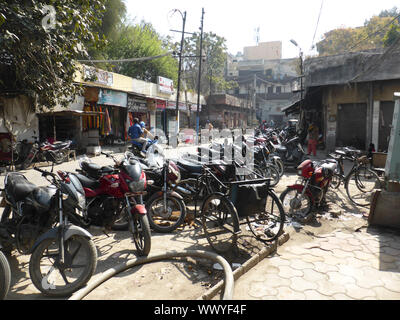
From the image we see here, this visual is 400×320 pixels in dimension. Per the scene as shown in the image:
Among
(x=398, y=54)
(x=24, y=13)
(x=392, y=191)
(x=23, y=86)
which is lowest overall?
(x=392, y=191)

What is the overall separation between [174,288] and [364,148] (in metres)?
12.4

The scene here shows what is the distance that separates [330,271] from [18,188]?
3.76 meters

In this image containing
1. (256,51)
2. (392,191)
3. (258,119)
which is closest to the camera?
(392,191)

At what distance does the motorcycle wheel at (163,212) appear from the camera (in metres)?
4.69

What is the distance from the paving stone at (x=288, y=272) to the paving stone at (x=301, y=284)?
8 centimetres

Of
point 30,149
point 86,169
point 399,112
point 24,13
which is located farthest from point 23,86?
point 399,112

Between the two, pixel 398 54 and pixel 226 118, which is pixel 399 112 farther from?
pixel 226 118

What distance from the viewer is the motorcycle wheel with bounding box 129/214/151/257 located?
11.8ft

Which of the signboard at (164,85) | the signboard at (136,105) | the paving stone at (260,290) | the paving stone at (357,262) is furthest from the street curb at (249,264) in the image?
the signboard at (164,85)

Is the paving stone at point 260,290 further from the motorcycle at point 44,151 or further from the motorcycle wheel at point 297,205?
the motorcycle at point 44,151

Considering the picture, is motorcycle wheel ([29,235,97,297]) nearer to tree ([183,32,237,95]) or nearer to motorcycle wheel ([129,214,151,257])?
motorcycle wheel ([129,214,151,257])

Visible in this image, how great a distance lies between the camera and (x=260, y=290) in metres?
3.04

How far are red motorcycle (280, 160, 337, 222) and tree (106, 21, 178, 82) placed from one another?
2256 centimetres
